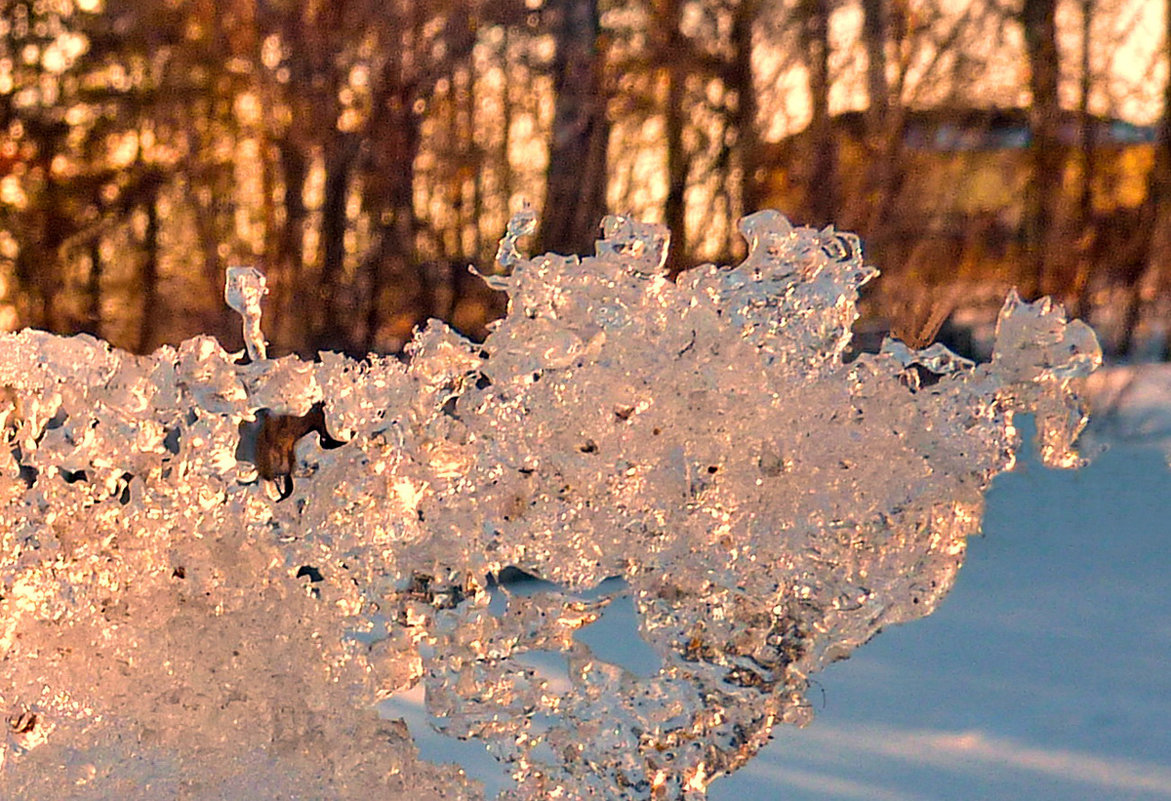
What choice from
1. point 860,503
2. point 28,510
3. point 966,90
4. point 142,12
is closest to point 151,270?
point 142,12

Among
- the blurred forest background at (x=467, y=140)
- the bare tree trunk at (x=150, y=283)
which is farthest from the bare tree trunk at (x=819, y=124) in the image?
the bare tree trunk at (x=150, y=283)

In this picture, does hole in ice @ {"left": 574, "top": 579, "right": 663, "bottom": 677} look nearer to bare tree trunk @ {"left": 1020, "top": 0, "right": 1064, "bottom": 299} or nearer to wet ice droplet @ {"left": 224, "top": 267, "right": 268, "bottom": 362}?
wet ice droplet @ {"left": 224, "top": 267, "right": 268, "bottom": 362}

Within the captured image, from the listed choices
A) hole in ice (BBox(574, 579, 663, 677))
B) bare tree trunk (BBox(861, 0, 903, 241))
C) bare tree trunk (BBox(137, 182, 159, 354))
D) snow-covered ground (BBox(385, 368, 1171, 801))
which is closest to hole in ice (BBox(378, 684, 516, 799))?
snow-covered ground (BBox(385, 368, 1171, 801))

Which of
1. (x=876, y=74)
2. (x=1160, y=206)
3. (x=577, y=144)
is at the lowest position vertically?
(x=1160, y=206)

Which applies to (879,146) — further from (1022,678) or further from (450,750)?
(450,750)

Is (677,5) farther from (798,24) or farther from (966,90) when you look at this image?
(966,90)

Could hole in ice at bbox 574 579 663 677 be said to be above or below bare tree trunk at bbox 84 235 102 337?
below

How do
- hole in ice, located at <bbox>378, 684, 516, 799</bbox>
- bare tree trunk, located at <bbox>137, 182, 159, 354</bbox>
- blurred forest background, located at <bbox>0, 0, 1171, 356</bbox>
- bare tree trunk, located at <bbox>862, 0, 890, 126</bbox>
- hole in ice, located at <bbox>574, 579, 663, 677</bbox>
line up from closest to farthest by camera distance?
hole in ice, located at <bbox>378, 684, 516, 799</bbox> < hole in ice, located at <bbox>574, 579, 663, 677</bbox> < blurred forest background, located at <bbox>0, 0, 1171, 356</bbox> < bare tree trunk, located at <bbox>137, 182, 159, 354</bbox> < bare tree trunk, located at <bbox>862, 0, 890, 126</bbox>

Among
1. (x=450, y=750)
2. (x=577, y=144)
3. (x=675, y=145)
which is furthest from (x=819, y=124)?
(x=450, y=750)

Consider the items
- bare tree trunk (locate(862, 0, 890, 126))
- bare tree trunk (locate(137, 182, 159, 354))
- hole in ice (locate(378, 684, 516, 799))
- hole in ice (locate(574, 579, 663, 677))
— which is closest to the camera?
hole in ice (locate(378, 684, 516, 799))
